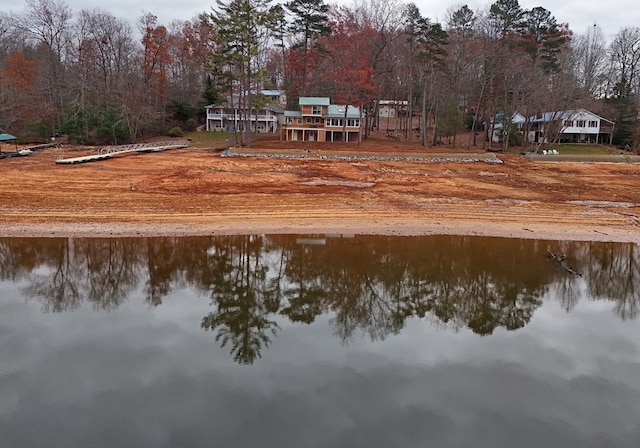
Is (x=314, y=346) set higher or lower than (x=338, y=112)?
lower

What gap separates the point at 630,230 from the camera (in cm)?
1922

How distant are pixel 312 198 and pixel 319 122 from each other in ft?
93.5

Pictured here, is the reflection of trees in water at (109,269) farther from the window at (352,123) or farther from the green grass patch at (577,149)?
the green grass patch at (577,149)

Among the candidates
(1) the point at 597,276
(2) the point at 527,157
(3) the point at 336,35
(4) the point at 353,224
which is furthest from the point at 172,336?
(3) the point at 336,35

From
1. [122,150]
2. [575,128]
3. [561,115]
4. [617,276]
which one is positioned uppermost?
[561,115]

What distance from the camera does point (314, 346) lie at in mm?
9586

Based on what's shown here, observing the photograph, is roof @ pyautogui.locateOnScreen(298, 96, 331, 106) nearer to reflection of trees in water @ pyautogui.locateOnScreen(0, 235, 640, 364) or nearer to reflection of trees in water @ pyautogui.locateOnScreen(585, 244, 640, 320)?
reflection of trees in water @ pyautogui.locateOnScreen(0, 235, 640, 364)

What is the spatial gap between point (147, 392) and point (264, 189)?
18245 mm

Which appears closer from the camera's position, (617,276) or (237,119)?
(617,276)

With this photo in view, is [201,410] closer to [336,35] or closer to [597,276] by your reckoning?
[597,276]

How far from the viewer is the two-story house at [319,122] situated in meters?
49.6

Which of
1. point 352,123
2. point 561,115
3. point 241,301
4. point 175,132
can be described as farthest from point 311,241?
point 561,115

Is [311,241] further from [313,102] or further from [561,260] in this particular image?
[313,102]

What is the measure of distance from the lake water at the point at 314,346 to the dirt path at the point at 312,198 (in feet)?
8.97
